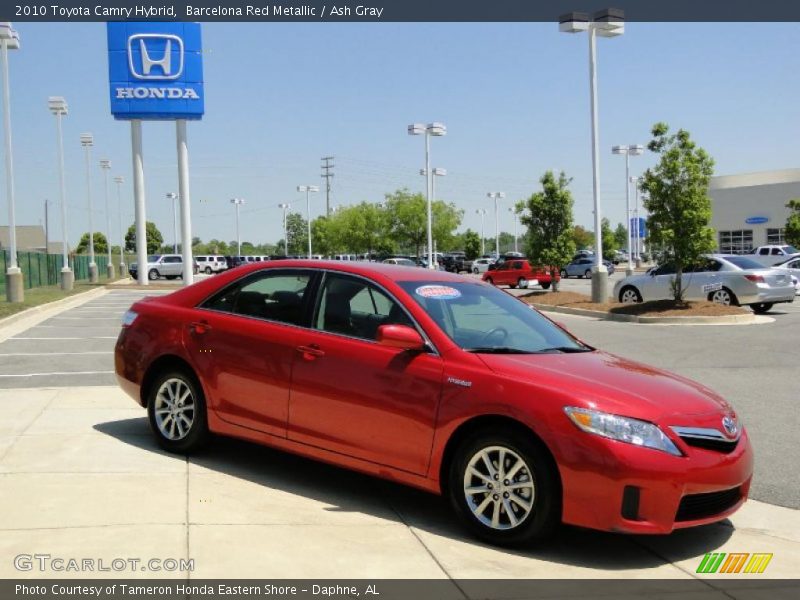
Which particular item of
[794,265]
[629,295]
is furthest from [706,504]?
[794,265]

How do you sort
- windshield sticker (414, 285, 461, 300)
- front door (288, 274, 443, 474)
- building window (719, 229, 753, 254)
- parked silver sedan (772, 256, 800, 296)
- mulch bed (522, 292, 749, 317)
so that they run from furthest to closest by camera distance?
building window (719, 229, 753, 254)
parked silver sedan (772, 256, 800, 296)
mulch bed (522, 292, 749, 317)
windshield sticker (414, 285, 461, 300)
front door (288, 274, 443, 474)

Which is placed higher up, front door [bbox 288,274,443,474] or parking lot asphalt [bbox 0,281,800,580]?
front door [bbox 288,274,443,474]

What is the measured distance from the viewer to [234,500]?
18.6ft

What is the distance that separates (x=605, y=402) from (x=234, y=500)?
2.51m

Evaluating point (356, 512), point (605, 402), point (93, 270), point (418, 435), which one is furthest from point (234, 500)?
point (93, 270)

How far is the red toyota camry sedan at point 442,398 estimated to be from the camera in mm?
4695

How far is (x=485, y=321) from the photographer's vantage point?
5922 millimetres

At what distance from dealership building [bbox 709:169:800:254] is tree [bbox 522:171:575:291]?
1616 inches

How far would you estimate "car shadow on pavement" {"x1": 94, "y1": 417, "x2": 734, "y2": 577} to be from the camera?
496 cm

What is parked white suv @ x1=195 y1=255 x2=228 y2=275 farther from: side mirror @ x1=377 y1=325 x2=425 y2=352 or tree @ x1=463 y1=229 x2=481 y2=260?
side mirror @ x1=377 y1=325 x2=425 y2=352

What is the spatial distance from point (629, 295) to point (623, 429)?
20.5 meters

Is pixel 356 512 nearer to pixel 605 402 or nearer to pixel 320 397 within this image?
pixel 320 397

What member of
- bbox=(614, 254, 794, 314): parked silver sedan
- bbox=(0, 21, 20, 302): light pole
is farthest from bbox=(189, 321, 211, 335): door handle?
bbox=(0, 21, 20, 302): light pole
